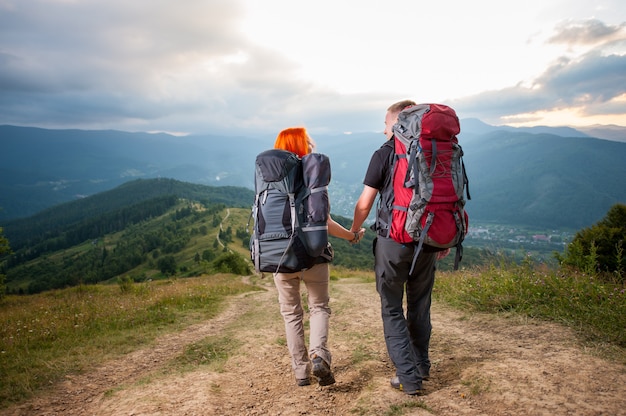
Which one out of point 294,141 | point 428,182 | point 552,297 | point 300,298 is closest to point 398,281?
point 428,182

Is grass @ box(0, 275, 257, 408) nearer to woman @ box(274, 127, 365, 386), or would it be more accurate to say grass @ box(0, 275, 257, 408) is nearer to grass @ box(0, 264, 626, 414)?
grass @ box(0, 264, 626, 414)

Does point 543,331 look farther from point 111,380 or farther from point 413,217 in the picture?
point 111,380

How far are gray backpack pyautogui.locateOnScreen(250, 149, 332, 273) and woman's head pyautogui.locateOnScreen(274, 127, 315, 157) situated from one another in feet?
0.74

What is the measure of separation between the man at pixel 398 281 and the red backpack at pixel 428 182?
13 centimetres

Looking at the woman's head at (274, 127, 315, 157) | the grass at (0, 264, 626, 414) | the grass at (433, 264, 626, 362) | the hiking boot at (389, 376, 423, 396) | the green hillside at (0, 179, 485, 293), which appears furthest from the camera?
the green hillside at (0, 179, 485, 293)

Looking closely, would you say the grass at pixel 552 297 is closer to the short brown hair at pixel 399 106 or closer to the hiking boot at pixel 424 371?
the hiking boot at pixel 424 371

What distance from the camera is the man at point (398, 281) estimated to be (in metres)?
3.53

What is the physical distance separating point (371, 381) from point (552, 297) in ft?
12.4

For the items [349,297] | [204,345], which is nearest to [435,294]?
[349,297]

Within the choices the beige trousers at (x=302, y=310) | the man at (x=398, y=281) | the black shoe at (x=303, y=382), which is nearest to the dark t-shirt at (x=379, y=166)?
the man at (x=398, y=281)

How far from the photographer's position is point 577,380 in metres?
3.42

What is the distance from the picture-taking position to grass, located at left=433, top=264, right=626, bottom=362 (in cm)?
460

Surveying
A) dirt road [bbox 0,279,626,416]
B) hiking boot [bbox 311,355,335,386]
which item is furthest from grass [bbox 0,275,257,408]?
hiking boot [bbox 311,355,335,386]

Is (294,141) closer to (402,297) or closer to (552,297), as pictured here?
(402,297)
